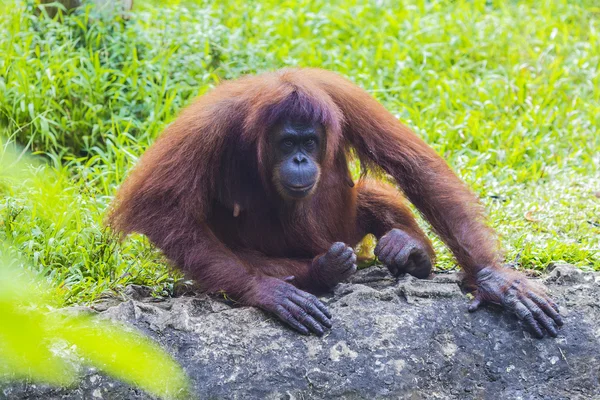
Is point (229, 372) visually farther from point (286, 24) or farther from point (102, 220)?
point (286, 24)

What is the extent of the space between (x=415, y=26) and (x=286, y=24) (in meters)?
1.07

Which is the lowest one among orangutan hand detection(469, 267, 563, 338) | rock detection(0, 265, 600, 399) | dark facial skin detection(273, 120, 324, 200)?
rock detection(0, 265, 600, 399)

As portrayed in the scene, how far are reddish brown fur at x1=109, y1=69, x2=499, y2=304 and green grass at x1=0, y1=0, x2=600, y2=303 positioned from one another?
1.15 feet

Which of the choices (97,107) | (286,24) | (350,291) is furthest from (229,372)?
(286,24)

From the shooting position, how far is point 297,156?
333cm

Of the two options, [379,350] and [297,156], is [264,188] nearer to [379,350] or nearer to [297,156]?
[297,156]

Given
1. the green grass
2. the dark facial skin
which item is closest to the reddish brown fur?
the dark facial skin

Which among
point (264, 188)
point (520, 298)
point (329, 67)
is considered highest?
point (329, 67)

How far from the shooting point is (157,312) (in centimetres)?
312

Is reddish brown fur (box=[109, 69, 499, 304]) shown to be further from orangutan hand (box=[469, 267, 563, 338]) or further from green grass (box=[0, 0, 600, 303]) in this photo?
green grass (box=[0, 0, 600, 303])

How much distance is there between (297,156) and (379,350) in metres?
0.88

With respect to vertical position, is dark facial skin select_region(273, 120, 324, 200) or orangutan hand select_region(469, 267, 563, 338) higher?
dark facial skin select_region(273, 120, 324, 200)

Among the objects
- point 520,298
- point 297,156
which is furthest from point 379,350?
point 297,156

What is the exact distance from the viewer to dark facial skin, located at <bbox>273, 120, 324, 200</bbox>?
3.30 metres
